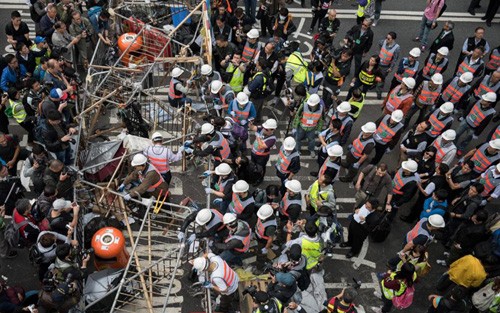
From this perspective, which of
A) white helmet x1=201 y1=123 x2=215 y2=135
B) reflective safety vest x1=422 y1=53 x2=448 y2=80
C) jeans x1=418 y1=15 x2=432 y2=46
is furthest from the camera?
jeans x1=418 y1=15 x2=432 y2=46

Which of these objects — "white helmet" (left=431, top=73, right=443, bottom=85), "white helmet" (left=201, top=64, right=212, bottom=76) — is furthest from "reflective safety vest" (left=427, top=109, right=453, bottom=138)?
"white helmet" (left=201, top=64, right=212, bottom=76)

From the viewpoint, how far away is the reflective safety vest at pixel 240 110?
11.7 meters

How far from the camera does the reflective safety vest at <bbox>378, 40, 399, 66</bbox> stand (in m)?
14.2

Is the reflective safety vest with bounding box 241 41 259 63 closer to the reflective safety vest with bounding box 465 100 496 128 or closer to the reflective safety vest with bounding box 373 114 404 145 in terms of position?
the reflective safety vest with bounding box 373 114 404 145

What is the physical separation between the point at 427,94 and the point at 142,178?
7586 mm

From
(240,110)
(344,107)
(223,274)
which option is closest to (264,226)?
(223,274)

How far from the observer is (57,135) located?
35.6 ft

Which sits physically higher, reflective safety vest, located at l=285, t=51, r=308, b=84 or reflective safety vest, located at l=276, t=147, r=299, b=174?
reflective safety vest, located at l=285, t=51, r=308, b=84

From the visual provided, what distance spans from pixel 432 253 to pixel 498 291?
250cm

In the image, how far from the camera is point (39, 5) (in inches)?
569

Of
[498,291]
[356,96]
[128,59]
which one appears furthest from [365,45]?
[498,291]

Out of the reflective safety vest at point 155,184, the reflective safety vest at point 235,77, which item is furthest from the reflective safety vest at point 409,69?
the reflective safety vest at point 155,184

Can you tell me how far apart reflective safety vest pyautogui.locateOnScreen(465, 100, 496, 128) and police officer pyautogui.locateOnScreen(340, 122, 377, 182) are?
3.04 meters

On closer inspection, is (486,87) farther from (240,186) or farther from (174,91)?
(174,91)
